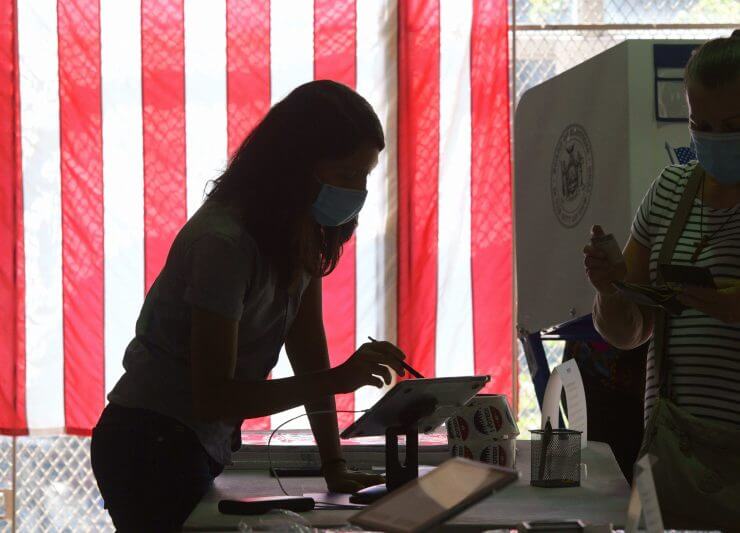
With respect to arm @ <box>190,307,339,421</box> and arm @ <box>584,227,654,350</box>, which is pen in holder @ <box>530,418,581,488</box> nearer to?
arm @ <box>584,227,654,350</box>

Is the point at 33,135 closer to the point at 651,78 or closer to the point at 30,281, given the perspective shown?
the point at 30,281

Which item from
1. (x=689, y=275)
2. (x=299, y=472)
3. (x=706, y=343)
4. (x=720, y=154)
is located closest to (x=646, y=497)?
(x=689, y=275)

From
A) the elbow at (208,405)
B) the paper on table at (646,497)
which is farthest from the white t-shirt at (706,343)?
the elbow at (208,405)

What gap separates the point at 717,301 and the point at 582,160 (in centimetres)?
126

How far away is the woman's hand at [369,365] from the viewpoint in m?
1.35

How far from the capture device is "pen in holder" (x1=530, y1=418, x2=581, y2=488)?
151 cm

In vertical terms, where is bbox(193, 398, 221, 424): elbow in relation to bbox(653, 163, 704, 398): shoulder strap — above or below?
below

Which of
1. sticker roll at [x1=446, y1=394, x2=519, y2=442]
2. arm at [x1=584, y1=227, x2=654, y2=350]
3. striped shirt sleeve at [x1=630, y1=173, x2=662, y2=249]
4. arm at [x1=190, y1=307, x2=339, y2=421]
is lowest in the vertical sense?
sticker roll at [x1=446, y1=394, x2=519, y2=442]

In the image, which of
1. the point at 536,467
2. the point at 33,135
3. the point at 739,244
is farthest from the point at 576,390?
the point at 33,135

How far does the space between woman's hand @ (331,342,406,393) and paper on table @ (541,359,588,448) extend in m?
0.52

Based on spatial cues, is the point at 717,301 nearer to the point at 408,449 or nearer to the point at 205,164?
the point at 408,449

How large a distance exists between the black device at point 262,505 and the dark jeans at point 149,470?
5.3 inches

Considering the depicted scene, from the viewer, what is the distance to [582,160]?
2.59 meters

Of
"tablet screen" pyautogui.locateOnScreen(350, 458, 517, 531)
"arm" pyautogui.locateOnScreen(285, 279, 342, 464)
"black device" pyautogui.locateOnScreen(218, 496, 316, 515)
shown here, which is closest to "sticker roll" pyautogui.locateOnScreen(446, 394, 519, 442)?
"arm" pyautogui.locateOnScreen(285, 279, 342, 464)
